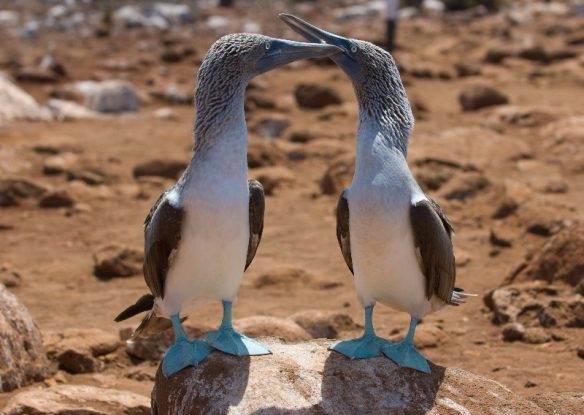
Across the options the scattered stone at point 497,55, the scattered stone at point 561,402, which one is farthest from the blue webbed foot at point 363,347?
the scattered stone at point 497,55

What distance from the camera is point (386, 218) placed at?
17.0ft

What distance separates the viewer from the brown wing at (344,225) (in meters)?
5.42

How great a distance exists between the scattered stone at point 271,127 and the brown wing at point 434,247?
33.0 feet

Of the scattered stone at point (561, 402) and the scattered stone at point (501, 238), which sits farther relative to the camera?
the scattered stone at point (501, 238)

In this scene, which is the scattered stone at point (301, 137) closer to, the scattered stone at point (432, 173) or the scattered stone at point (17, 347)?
the scattered stone at point (432, 173)

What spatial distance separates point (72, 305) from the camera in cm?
945

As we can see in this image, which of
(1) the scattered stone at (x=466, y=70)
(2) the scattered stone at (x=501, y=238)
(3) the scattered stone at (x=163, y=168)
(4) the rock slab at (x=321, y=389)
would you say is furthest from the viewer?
(1) the scattered stone at (x=466, y=70)

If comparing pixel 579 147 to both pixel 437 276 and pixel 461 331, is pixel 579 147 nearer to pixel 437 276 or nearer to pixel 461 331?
pixel 461 331

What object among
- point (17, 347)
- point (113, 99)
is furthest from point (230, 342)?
point (113, 99)

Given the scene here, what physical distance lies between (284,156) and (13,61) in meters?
10.1

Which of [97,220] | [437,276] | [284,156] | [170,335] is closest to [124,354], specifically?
[170,335]

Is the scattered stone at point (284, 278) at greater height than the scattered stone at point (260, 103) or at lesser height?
lesser

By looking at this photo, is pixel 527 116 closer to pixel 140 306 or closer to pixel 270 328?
pixel 270 328

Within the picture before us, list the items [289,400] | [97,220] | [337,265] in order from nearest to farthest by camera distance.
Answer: [289,400]
[337,265]
[97,220]
